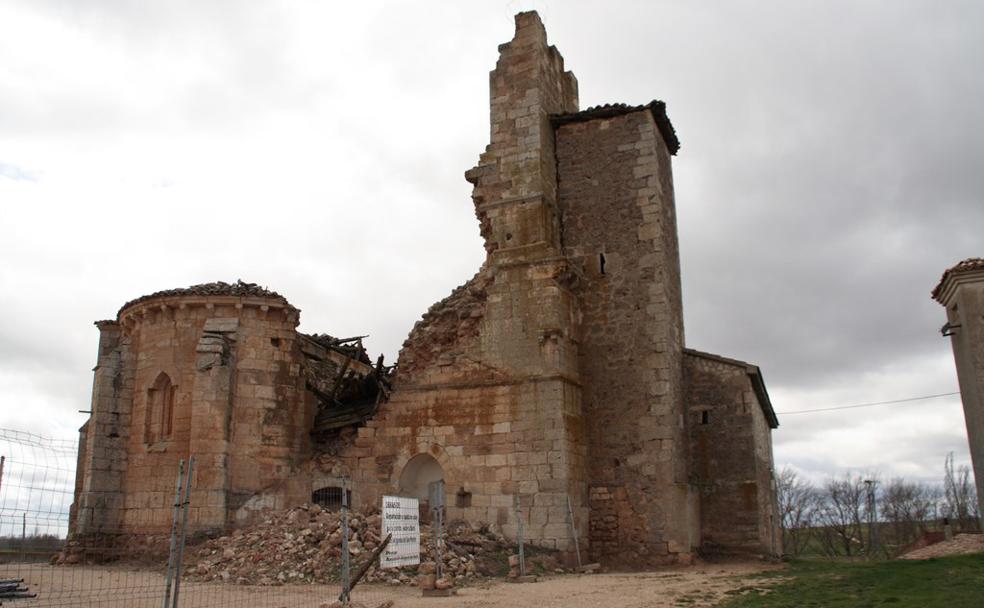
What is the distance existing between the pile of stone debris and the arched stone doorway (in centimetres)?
91

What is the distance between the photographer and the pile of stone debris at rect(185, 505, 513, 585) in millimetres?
12672

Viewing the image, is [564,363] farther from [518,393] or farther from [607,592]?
[607,592]

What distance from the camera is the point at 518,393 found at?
51.1 ft

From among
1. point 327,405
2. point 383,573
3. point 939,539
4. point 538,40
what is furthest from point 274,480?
point 939,539

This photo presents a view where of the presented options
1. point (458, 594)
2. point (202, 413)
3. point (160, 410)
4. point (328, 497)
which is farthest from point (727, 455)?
point (160, 410)

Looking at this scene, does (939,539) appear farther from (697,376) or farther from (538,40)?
(538,40)

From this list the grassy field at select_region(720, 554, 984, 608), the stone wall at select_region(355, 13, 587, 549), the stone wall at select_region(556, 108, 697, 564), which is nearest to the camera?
the grassy field at select_region(720, 554, 984, 608)

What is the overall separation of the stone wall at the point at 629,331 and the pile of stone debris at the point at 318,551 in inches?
103

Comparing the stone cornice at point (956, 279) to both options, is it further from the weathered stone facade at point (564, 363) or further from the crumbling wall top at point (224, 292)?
the crumbling wall top at point (224, 292)

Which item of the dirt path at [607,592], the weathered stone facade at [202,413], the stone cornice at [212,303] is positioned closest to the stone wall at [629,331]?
the dirt path at [607,592]

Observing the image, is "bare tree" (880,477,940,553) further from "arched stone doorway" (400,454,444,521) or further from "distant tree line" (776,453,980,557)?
"arched stone doorway" (400,454,444,521)

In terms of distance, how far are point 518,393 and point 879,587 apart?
7017 millimetres

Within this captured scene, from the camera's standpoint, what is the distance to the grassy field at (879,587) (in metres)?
8.95

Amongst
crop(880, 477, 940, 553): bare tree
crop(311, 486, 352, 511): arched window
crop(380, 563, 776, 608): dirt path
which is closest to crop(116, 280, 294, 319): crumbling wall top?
crop(311, 486, 352, 511): arched window
